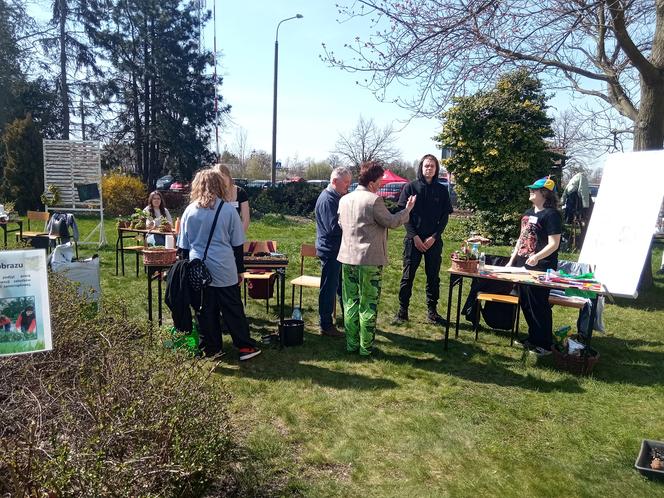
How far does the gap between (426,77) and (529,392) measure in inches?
134

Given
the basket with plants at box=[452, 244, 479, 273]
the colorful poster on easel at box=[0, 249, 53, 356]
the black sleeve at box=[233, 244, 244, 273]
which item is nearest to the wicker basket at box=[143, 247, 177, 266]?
the black sleeve at box=[233, 244, 244, 273]

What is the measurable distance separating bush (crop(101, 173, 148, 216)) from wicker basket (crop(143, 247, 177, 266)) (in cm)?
1362

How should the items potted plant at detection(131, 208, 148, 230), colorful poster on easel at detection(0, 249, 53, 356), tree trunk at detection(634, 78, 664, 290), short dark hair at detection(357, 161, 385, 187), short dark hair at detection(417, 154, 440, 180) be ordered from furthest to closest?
1. potted plant at detection(131, 208, 148, 230)
2. tree trunk at detection(634, 78, 664, 290)
3. short dark hair at detection(417, 154, 440, 180)
4. short dark hair at detection(357, 161, 385, 187)
5. colorful poster on easel at detection(0, 249, 53, 356)

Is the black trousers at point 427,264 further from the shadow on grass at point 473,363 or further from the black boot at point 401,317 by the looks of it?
the shadow on grass at point 473,363

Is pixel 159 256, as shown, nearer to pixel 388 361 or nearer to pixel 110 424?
pixel 388 361

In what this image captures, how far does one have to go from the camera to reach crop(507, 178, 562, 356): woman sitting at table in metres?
4.69

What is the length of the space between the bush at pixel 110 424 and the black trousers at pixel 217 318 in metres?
1.18

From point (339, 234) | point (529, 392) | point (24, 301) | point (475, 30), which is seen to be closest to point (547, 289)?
point (529, 392)

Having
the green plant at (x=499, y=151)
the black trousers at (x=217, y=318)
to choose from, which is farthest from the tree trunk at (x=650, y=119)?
the black trousers at (x=217, y=318)

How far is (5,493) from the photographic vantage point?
193 cm

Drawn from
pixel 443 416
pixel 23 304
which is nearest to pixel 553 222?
pixel 443 416

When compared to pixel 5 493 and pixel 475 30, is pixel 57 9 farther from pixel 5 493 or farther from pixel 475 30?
pixel 5 493

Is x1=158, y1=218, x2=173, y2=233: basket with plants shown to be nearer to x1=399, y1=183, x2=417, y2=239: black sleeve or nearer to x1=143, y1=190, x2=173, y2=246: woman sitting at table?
x1=143, y1=190, x2=173, y2=246: woman sitting at table

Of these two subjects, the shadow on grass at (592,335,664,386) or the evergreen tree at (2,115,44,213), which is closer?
the shadow on grass at (592,335,664,386)
